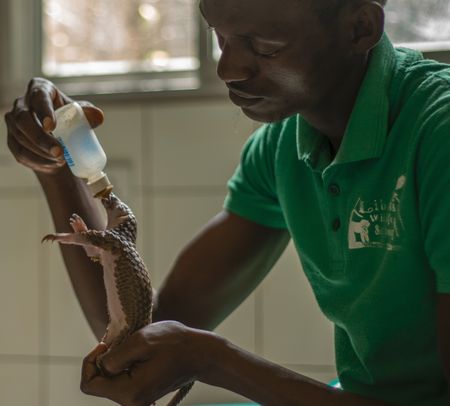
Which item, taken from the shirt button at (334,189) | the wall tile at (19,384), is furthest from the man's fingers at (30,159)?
the wall tile at (19,384)

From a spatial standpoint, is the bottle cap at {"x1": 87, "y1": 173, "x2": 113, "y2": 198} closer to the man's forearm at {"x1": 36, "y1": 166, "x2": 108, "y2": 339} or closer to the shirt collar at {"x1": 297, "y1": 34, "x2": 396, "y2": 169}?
the man's forearm at {"x1": 36, "y1": 166, "x2": 108, "y2": 339}

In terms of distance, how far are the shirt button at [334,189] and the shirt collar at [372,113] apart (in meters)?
0.04

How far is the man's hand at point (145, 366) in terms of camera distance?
2.67 ft

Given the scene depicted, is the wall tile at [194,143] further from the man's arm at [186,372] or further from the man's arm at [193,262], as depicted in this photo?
the man's arm at [186,372]

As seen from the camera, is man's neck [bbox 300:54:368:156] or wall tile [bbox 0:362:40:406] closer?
man's neck [bbox 300:54:368:156]

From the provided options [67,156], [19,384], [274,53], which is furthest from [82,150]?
[19,384]

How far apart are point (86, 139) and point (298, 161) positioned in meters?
0.32

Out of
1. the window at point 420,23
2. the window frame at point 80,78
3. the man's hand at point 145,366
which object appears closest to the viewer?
the man's hand at point 145,366

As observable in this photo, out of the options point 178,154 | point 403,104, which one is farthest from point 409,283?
point 178,154

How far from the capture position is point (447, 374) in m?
0.85

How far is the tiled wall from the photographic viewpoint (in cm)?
172

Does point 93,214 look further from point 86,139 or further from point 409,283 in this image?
point 409,283

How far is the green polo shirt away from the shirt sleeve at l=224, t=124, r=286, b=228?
83 mm

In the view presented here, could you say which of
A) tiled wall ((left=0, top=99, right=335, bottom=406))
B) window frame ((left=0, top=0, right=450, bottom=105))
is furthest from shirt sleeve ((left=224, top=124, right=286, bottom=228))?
window frame ((left=0, top=0, right=450, bottom=105))
